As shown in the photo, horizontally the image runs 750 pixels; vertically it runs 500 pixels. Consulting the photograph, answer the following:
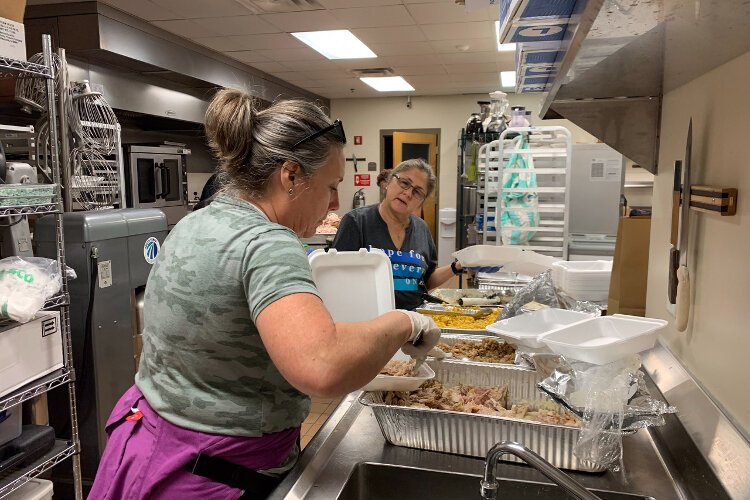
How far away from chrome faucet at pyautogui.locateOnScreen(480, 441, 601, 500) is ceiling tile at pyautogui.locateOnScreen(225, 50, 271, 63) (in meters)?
5.48

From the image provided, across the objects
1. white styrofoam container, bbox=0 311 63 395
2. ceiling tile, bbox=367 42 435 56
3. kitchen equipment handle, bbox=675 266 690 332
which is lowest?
white styrofoam container, bbox=0 311 63 395

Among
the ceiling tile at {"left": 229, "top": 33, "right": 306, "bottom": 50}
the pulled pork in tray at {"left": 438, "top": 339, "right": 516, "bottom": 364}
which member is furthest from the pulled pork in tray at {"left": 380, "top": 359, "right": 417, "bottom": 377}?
the ceiling tile at {"left": 229, "top": 33, "right": 306, "bottom": 50}

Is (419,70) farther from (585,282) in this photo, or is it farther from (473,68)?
(585,282)

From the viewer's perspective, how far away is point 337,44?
549 centimetres

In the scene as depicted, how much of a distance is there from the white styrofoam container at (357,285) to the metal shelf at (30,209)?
1.19 meters

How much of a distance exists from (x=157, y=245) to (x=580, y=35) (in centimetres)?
288

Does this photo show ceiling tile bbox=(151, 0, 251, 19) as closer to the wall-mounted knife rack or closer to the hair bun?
the hair bun

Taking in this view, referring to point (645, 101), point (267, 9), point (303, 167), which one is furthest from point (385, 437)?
point (267, 9)

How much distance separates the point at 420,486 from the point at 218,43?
504cm

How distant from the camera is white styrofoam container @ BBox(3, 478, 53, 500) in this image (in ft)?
7.09

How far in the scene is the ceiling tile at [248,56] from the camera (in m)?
5.69

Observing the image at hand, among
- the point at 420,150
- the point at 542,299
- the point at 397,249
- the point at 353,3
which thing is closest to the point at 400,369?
the point at 542,299

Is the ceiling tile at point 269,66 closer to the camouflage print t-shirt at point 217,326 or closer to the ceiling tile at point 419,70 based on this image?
the ceiling tile at point 419,70

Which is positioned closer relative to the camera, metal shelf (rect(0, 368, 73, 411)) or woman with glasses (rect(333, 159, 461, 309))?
metal shelf (rect(0, 368, 73, 411))
